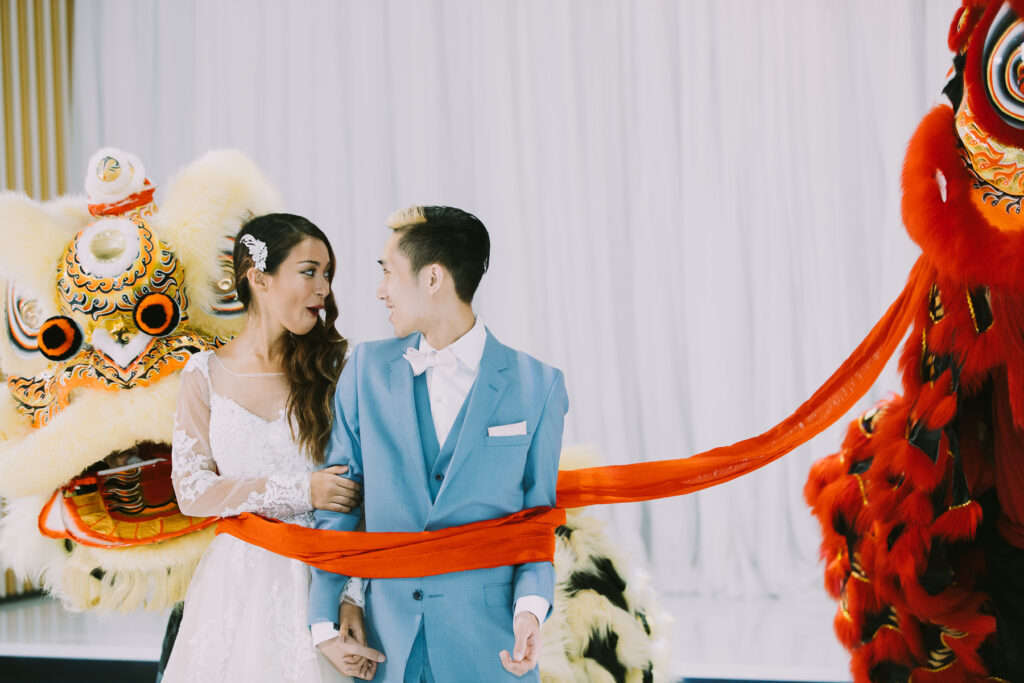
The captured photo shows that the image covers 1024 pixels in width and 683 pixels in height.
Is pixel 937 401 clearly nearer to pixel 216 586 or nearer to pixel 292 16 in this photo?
pixel 216 586

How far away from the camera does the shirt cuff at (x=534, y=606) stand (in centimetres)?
142

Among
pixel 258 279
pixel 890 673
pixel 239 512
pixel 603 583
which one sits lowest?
pixel 890 673

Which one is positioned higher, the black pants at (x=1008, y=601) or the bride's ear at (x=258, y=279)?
the bride's ear at (x=258, y=279)

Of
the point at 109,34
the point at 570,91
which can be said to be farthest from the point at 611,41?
the point at 109,34

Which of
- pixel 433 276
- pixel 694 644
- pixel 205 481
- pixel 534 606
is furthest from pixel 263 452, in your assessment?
pixel 694 644

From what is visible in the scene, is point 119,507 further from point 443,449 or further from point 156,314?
point 443,449

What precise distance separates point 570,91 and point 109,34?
2441 mm

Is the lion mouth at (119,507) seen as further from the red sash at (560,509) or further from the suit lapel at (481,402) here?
the suit lapel at (481,402)

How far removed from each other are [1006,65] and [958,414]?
0.65 meters

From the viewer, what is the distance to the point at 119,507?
6.94 feet

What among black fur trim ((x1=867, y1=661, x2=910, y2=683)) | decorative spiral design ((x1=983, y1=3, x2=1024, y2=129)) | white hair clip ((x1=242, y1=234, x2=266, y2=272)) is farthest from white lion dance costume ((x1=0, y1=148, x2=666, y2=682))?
decorative spiral design ((x1=983, y1=3, x2=1024, y2=129))

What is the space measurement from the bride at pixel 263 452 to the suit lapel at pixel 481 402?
27 centimetres

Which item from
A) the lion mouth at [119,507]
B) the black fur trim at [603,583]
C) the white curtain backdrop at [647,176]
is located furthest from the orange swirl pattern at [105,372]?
the white curtain backdrop at [647,176]

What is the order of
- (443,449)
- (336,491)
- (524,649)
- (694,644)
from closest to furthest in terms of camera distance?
1. (524,649)
2. (443,449)
3. (336,491)
4. (694,644)
